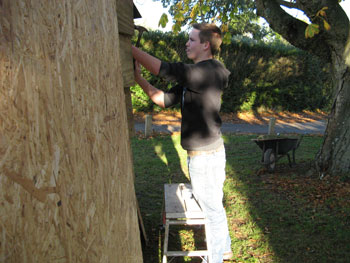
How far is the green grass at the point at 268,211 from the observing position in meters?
3.52

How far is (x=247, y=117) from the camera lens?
15.5 m

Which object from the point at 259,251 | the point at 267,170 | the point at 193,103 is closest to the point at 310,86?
the point at 267,170

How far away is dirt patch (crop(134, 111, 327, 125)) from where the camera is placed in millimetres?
13453

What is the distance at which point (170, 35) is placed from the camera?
46.6 ft

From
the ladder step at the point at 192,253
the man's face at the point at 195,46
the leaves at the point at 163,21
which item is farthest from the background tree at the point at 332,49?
the ladder step at the point at 192,253

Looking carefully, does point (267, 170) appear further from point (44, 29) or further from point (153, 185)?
point (44, 29)

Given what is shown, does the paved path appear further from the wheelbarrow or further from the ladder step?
the ladder step

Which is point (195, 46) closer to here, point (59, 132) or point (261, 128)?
point (59, 132)

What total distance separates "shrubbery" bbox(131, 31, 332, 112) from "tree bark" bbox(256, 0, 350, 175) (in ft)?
28.0

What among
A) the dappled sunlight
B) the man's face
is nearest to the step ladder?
the man's face

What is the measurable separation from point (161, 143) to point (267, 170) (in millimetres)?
3557

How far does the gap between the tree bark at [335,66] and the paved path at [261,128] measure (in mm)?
6285

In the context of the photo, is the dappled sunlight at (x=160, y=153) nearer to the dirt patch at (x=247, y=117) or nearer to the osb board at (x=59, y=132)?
the dirt patch at (x=247, y=117)

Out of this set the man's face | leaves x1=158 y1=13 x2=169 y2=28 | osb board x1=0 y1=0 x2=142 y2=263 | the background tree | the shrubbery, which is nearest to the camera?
osb board x1=0 y1=0 x2=142 y2=263
